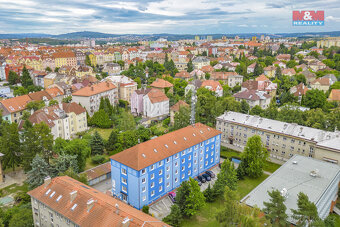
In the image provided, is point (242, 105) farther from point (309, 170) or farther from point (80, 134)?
point (80, 134)

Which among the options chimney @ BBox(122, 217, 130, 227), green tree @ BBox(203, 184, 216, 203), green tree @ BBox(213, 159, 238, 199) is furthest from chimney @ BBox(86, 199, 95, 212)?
green tree @ BBox(213, 159, 238, 199)

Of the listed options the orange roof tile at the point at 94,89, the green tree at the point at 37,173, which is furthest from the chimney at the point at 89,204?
the orange roof tile at the point at 94,89

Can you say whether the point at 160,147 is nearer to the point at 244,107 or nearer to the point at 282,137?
the point at 282,137

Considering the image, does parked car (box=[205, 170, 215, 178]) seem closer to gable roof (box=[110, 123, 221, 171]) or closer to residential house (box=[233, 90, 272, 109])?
gable roof (box=[110, 123, 221, 171])

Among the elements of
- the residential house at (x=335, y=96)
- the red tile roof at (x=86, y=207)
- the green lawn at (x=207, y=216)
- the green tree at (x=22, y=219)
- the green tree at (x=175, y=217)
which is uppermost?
the residential house at (x=335, y=96)

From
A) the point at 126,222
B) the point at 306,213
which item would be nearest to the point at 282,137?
the point at 306,213

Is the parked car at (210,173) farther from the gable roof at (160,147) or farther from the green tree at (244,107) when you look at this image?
the green tree at (244,107)

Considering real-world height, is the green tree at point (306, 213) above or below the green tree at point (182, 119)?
below

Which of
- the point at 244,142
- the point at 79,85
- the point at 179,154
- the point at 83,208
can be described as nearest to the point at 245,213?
the point at 83,208
